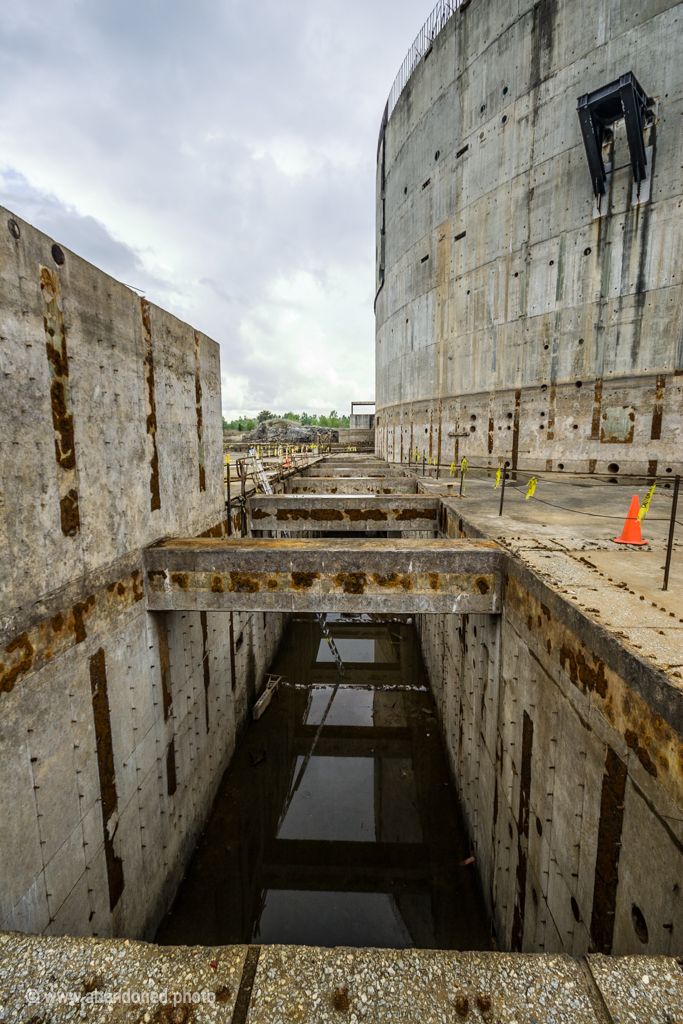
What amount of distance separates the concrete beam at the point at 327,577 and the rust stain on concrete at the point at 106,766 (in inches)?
50.7

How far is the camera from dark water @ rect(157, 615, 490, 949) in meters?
6.04

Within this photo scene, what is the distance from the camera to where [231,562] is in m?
5.55

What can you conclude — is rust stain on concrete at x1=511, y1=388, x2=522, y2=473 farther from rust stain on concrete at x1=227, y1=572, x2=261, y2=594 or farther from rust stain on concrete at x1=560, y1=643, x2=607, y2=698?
rust stain on concrete at x1=560, y1=643, x2=607, y2=698

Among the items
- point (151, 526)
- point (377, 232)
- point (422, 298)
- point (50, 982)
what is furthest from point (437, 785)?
point (377, 232)

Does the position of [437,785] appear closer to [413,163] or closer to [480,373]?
[480,373]

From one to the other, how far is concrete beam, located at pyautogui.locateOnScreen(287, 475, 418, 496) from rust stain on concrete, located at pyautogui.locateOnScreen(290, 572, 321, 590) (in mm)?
7196

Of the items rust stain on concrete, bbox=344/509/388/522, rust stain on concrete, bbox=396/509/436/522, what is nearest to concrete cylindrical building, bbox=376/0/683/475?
rust stain on concrete, bbox=396/509/436/522

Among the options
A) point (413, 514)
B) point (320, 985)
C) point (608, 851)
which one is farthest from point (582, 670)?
point (413, 514)

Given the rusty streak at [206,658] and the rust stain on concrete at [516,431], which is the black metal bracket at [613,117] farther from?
the rusty streak at [206,658]

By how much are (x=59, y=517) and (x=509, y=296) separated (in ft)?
54.8

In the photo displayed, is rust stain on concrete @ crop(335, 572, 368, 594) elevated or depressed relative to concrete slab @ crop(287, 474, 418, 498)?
depressed

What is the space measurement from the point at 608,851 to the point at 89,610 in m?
4.84

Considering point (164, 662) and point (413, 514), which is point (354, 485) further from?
point (164, 662)

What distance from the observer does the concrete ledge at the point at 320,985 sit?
1825mm
